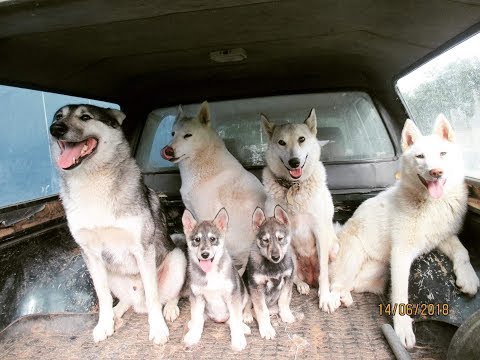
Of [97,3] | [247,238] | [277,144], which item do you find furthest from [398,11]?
[247,238]

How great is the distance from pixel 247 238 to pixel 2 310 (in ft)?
6.26

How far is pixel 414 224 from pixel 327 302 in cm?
83

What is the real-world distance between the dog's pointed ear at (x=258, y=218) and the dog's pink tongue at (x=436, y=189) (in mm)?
1160

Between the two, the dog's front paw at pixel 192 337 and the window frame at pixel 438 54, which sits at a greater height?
the window frame at pixel 438 54

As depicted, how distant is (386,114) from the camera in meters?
3.68

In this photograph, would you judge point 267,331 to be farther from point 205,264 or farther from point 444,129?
point 444,129

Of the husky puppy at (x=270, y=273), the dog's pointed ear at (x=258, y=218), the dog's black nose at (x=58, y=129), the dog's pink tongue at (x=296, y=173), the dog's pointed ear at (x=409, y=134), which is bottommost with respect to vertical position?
the husky puppy at (x=270, y=273)

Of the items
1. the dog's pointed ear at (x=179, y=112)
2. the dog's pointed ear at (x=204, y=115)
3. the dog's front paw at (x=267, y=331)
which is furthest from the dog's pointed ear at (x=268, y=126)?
the dog's front paw at (x=267, y=331)

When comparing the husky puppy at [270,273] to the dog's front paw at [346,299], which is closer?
the husky puppy at [270,273]

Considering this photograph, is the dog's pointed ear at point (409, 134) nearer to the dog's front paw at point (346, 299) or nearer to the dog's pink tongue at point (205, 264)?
the dog's front paw at point (346, 299)

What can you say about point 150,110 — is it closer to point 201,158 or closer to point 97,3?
point 201,158

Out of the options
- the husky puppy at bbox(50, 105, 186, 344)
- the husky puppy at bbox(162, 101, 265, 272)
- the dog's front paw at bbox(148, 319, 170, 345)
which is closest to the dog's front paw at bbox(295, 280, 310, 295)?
the husky puppy at bbox(162, 101, 265, 272)

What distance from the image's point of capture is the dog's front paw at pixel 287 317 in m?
A: 2.56

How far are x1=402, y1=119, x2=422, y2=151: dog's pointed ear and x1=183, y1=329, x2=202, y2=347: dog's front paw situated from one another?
197 centimetres
